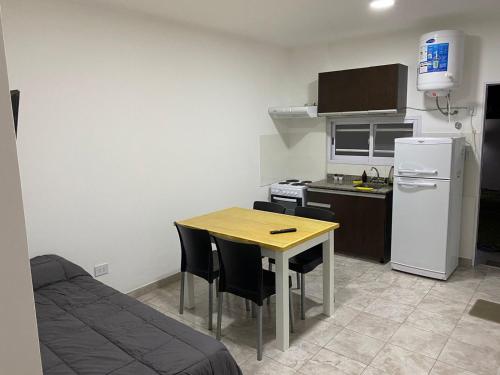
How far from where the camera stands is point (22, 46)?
2725mm

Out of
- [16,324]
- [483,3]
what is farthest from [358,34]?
[16,324]

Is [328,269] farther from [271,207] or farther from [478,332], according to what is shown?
[478,332]

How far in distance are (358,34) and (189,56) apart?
6.74ft

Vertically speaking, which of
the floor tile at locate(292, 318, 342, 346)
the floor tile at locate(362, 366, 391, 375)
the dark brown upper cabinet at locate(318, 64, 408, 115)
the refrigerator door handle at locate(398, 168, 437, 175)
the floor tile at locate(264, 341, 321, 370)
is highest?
the dark brown upper cabinet at locate(318, 64, 408, 115)

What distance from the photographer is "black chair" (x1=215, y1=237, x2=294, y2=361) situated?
8.48 ft

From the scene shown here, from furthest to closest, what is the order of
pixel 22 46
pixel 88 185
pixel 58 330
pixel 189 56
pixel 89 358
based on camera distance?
pixel 189 56 → pixel 88 185 → pixel 22 46 → pixel 58 330 → pixel 89 358

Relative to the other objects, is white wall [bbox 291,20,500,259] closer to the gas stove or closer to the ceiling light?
the gas stove

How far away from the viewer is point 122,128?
340 centimetres

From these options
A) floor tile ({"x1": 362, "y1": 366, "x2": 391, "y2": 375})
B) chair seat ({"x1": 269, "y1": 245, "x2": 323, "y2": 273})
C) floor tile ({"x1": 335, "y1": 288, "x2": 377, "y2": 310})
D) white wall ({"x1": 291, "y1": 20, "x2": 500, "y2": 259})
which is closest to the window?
white wall ({"x1": 291, "y1": 20, "x2": 500, "y2": 259})

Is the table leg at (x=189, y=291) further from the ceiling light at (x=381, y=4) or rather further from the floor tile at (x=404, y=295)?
the ceiling light at (x=381, y=4)

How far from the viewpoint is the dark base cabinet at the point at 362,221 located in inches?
168

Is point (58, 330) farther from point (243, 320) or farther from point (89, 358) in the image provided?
point (243, 320)

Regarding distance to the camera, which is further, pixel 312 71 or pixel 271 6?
pixel 312 71

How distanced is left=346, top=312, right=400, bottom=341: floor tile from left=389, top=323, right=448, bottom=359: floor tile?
0.17 ft
